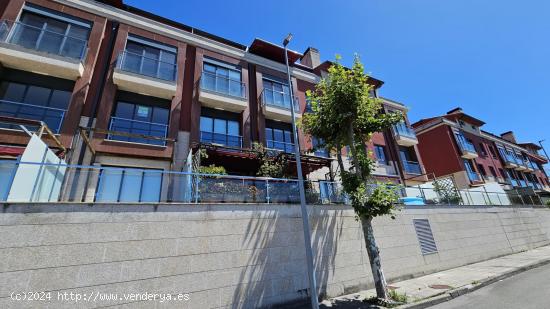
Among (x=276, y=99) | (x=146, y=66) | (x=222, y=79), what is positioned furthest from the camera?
(x=276, y=99)

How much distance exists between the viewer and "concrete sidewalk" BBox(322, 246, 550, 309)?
7.49 meters

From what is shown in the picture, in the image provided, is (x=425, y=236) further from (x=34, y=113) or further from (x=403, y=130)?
(x=34, y=113)

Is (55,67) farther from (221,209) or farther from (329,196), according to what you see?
(329,196)

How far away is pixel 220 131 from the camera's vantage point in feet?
47.2

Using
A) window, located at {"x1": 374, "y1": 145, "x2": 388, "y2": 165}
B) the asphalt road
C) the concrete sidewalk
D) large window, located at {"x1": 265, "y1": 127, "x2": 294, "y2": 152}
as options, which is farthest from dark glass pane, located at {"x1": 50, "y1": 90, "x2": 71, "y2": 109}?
window, located at {"x1": 374, "y1": 145, "x2": 388, "y2": 165}

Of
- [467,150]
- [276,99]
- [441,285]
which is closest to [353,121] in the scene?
[441,285]

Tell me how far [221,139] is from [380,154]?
1401 cm

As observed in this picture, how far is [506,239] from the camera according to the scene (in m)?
15.5

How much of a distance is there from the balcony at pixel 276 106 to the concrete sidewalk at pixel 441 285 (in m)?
11.0

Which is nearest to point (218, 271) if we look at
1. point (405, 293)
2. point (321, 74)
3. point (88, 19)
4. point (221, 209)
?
point (221, 209)

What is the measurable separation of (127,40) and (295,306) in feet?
51.2

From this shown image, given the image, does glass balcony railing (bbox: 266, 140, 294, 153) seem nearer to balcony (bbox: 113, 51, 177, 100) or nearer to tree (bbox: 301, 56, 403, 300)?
tree (bbox: 301, 56, 403, 300)

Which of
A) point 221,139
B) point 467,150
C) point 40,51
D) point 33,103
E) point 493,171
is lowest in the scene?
point 221,139

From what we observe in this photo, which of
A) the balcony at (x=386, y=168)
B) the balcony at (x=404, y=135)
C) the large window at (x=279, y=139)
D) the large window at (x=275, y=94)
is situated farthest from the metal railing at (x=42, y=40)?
the balcony at (x=404, y=135)
